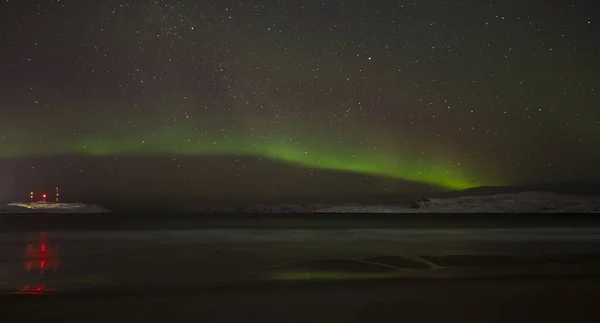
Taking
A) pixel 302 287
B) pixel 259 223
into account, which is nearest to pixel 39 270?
pixel 302 287

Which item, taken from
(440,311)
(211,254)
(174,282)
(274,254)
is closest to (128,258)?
(211,254)

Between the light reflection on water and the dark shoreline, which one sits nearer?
the light reflection on water

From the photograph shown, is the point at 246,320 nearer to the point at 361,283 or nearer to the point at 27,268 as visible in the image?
the point at 361,283

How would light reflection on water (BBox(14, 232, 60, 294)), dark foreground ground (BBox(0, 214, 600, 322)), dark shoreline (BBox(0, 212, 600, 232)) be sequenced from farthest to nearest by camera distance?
dark shoreline (BBox(0, 212, 600, 232)) → light reflection on water (BBox(14, 232, 60, 294)) → dark foreground ground (BBox(0, 214, 600, 322))

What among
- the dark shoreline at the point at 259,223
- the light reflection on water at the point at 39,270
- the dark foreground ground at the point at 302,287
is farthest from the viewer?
the dark shoreline at the point at 259,223

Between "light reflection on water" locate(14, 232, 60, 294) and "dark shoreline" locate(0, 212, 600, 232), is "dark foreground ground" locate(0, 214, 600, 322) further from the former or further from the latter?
"dark shoreline" locate(0, 212, 600, 232)

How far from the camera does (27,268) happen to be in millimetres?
22984

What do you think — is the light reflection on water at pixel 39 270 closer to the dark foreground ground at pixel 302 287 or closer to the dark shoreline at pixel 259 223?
the dark foreground ground at pixel 302 287

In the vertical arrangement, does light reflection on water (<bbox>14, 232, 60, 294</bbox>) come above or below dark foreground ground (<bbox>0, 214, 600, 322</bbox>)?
above

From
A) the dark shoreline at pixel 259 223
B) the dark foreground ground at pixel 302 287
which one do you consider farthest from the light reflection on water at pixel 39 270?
the dark shoreline at pixel 259 223

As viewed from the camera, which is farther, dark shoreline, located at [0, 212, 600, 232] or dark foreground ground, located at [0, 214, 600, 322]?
dark shoreline, located at [0, 212, 600, 232]

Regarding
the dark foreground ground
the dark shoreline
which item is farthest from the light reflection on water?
the dark shoreline

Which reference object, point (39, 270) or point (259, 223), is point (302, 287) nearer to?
point (39, 270)

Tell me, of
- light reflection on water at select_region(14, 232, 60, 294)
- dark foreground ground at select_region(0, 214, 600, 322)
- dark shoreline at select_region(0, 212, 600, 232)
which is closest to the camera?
dark foreground ground at select_region(0, 214, 600, 322)
